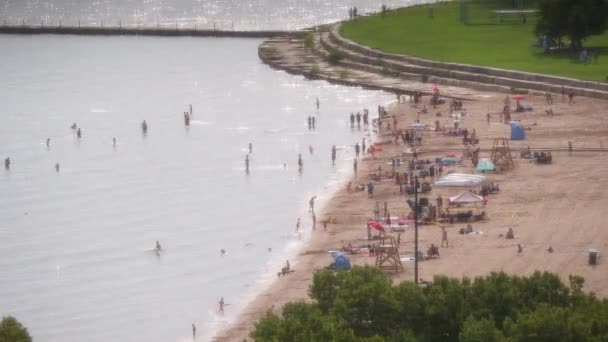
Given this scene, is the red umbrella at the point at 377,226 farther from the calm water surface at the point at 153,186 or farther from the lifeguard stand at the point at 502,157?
the lifeguard stand at the point at 502,157

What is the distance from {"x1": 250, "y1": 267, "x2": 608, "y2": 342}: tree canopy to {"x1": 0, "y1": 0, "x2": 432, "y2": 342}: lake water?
31.5 feet

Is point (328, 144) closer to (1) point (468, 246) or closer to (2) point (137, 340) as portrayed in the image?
(1) point (468, 246)

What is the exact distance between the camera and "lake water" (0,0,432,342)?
5353 centimetres

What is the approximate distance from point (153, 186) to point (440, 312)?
35386 mm

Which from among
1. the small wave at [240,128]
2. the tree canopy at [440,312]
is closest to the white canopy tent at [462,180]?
the tree canopy at [440,312]

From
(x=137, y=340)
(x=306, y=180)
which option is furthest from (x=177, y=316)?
(x=306, y=180)

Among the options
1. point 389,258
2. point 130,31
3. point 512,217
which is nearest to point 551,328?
point 389,258

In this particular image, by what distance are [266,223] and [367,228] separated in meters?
6.98

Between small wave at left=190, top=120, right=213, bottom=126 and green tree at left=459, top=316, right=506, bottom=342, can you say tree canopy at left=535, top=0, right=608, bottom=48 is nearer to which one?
small wave at left=190, top=120, right=213, bottom=126

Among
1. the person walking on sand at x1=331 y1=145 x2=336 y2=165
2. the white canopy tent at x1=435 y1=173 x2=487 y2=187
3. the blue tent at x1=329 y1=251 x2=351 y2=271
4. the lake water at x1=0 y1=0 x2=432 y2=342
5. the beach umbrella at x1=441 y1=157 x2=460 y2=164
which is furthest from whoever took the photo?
the person walking on sand at x1=331 y1=145 x2=336 y2=165

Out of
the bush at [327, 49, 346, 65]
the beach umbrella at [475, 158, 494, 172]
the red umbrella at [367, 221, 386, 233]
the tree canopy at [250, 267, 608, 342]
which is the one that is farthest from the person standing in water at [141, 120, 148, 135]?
the tree canopy at [250, 267, 608, 342]

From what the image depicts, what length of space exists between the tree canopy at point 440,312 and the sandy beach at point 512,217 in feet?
21.8

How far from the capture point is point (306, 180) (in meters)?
72.7

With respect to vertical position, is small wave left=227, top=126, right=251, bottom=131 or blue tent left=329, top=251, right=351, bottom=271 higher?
blue tent left=329, top=251, right=351, bottom=271
